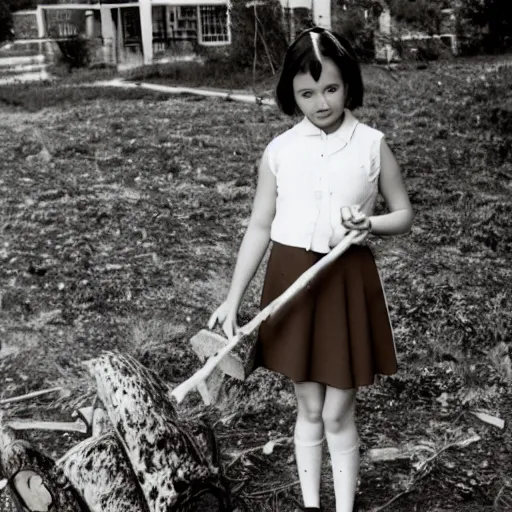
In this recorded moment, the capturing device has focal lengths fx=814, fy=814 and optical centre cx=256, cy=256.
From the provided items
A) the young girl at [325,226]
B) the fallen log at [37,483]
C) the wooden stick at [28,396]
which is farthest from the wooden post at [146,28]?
the fallen log at [37,483]

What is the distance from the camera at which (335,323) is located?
185 centimetres

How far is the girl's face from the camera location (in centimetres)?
176

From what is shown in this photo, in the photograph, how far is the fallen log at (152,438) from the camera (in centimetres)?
180

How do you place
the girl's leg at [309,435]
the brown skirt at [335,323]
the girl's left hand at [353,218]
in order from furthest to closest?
the girl's leg at [309,435]
the brown skirt at [335,323]
the girl's left hand at [353,218]

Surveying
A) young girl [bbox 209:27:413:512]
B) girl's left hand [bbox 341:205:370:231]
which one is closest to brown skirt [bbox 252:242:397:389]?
young girl [bbox 209:27:413:512]

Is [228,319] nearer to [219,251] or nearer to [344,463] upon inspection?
[344,463]

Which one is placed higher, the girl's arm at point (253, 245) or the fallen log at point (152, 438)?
the girl's arm at point (253, 245)

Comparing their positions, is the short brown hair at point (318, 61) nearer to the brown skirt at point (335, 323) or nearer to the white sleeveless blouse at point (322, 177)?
the white sleeveless blouse at point (322, 177)

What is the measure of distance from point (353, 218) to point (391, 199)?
176 millimetres

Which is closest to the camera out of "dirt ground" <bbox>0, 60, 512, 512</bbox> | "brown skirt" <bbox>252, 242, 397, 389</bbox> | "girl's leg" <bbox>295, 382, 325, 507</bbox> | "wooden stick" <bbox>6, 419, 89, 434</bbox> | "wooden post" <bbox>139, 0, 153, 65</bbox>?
"brown skirt" <bbox>252, 242, 397, 389</bbox>

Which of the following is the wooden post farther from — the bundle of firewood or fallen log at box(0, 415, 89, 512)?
fallen log at box(0, 415, 89, 512)

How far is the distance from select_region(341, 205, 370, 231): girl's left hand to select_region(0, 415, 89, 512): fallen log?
0.85 metres

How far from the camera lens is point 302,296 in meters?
1.86

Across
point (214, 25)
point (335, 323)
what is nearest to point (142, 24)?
point (214, 25)
